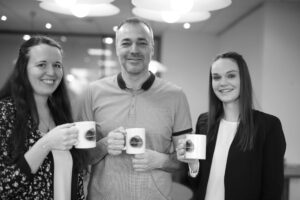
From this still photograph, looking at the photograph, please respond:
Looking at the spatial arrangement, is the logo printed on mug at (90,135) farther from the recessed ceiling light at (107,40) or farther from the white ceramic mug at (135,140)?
the recessed ceiling light at (107,40)

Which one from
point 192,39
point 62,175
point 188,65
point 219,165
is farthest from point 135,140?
point 192,39

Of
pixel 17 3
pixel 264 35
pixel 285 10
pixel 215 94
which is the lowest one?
pixel 215 94

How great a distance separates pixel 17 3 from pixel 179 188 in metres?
3.88

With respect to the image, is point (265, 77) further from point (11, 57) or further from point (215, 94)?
point (11, 57)

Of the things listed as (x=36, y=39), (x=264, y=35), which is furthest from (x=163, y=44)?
(x=36, y=39)

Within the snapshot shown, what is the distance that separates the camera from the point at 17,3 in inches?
218

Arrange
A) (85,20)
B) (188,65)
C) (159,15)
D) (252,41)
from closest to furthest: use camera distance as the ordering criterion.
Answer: (159,15) → (252,41) → (85,20) → (188,65)

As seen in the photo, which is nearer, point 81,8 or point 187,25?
point 81,8

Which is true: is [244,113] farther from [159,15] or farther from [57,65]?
[159,15]

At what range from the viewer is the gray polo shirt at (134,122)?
195 cm

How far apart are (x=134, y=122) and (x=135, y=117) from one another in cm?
3

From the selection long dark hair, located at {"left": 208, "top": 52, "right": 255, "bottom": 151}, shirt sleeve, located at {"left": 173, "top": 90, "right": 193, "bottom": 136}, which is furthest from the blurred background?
shirt sleeve, located at {"left": 173, "top": 90, "right": 193, "bottom": 136}

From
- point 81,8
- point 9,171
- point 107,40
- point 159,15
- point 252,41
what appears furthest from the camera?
point 107,40

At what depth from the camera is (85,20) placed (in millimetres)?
6605
